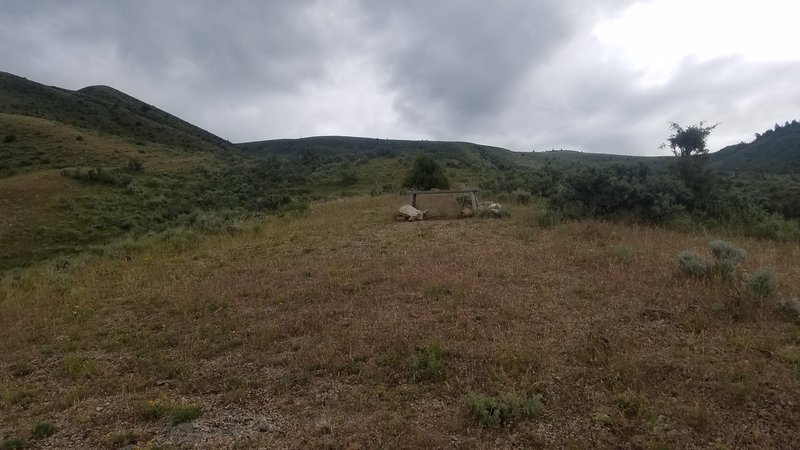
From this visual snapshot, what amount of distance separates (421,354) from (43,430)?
11.3 feet

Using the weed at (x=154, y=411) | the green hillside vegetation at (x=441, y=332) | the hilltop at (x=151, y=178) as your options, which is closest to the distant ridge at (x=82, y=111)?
the hilltop at (x=151, y=178)

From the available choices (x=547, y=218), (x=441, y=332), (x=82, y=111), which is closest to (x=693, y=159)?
(x=547, y=218)

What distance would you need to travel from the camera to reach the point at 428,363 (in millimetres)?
4715

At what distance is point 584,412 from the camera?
388 centimetres

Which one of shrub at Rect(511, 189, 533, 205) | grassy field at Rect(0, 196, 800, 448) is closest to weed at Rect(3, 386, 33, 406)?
grassy field at Rect(0, 196, 800, 448)

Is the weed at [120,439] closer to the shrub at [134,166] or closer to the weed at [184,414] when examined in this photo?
the weed at [184,414]

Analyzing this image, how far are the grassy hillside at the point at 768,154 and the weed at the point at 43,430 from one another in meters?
46.0

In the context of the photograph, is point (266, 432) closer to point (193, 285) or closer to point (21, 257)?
point (193, 285)

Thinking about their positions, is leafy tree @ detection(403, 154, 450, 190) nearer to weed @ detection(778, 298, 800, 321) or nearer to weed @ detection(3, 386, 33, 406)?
weed @ detection(778, 298, 800, 321)

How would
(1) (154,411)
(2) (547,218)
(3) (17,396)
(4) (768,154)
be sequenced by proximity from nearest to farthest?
(1) (154,411) < (3) (17,396) < (2) (547,218) < (4) (768,154)

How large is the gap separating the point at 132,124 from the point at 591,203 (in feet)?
196

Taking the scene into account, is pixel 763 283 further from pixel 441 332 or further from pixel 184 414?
pixel 184 414

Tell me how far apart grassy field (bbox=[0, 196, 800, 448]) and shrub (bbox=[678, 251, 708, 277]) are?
0.16 meters

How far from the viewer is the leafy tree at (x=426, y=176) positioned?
24334 millimetres
